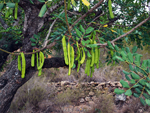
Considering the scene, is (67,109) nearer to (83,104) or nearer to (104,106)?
(83,104)

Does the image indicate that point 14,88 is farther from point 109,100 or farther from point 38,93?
point 109,100

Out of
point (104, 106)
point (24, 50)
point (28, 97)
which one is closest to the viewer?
point (24, 50)

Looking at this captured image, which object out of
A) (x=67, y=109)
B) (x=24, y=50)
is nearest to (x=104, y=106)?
(x=67, y=109)

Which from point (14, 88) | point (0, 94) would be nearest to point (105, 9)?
point (14, 88)

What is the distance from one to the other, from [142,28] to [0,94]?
7.72 ft

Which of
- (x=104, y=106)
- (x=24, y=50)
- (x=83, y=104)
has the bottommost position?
(x=83, y=104)

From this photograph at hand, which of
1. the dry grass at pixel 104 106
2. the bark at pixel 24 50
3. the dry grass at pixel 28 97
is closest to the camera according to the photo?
the bark at pixel 24 50

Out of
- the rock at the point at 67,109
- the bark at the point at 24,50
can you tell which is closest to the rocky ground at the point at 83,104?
the rock at the point at 67,109

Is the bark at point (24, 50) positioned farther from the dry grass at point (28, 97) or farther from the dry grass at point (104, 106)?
the dry grass at point (104, 106)

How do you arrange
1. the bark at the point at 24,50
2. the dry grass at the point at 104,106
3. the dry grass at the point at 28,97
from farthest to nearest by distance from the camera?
the dry grass at the point at 28,97, the dry grass at the point at 104,106, the bark at the point at 24,50

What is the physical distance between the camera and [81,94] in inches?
171

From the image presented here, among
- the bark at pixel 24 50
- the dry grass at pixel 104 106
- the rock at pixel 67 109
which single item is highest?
the bark at pixel 24 50

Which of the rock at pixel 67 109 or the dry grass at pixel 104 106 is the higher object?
the dry grass at pixel 104 106

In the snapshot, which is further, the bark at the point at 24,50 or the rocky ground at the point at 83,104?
the rocky ground at the point at 83,104
